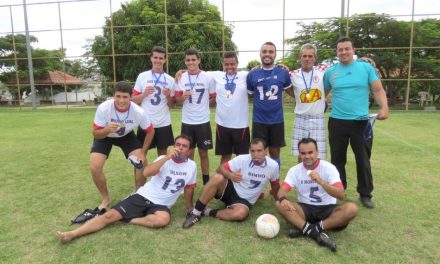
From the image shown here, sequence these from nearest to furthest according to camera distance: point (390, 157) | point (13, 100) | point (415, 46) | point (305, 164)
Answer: point (305, 164), point (390, 157), point (415, 46), point (13, 100)

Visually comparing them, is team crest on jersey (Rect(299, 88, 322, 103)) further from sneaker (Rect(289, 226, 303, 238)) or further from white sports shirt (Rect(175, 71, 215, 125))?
sneaker (Rect(289, 226, 303, 238))

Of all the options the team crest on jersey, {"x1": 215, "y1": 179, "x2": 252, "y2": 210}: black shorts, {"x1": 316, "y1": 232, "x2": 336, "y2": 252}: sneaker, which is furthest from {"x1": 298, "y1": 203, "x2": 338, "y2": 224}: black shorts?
the team crest on jersey

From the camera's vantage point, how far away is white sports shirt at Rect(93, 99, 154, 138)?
13.6 feet

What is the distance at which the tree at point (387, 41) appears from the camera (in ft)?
57.7

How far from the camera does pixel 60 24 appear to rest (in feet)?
63.0

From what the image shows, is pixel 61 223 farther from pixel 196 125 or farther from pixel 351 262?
pixel 351 262

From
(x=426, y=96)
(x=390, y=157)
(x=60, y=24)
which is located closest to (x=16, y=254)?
(x=390, y=157)

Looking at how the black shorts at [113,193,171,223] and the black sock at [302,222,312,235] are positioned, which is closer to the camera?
the black sock at [302,222,312,235]

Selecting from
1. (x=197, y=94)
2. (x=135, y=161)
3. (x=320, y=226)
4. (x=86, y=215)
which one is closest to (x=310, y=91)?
(x=197, y=94)

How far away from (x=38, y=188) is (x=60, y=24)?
54.2ft

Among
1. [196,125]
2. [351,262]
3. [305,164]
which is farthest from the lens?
[196,125]

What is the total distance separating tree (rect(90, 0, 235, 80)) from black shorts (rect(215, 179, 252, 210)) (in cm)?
1468

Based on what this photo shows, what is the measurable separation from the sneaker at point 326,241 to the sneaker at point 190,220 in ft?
4.13

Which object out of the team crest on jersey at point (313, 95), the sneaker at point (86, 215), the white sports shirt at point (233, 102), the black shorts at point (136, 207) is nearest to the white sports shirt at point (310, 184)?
the team crest on jersey at point (313, 95)
